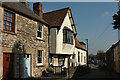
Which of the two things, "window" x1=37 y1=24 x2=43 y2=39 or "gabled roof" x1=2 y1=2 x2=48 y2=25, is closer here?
"gabled roof" x1=2 y1=2 x2=48 y2=25

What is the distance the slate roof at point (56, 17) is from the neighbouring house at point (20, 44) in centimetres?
284

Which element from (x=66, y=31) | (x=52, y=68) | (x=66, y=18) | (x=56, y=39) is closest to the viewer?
(x=52, y=68)

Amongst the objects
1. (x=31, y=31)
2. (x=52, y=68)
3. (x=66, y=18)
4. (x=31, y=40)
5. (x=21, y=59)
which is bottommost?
(x=52, y=68)

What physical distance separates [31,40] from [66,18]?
8.57m

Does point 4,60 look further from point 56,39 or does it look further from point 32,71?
point 56,39

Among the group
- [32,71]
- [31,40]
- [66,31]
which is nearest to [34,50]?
[31,40]

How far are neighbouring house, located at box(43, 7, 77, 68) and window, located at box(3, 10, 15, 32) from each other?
→ 23.4 ft

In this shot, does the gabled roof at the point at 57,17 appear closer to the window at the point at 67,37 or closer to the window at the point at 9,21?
the window at the point at 67,37

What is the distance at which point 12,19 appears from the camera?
12297 millimetres

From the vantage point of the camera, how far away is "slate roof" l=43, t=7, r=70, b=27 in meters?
19.5

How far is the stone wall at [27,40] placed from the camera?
11.6 meters

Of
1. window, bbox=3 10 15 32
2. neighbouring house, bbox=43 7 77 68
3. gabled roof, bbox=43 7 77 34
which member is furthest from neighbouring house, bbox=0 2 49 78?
gabled roof, bbox=43 7 77 34

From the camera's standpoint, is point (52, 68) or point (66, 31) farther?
point (66, 31)

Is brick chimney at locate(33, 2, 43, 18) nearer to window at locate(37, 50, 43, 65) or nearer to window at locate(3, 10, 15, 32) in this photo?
window at locate(37, 50, 43, 65)
